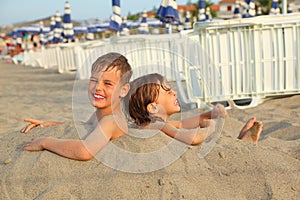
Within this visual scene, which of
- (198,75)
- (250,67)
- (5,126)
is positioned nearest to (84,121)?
(5,126)

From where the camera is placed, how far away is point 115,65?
264 cm

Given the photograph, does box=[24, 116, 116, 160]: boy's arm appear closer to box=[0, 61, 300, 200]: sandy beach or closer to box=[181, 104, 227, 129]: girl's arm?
box=[0, 61, 300, 200]: sandy beach

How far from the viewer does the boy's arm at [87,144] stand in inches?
104

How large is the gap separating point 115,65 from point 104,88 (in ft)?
0.47

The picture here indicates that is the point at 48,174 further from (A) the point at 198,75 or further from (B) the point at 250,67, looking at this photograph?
(B) the point at 250,67

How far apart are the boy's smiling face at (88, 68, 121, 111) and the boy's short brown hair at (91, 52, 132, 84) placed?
23mm

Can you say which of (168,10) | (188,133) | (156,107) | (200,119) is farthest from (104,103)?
(168,10)

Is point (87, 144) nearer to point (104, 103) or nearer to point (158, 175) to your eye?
point (104, 103)

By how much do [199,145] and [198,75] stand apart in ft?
10.2

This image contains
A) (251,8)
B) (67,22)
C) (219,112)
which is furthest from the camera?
(67,22)

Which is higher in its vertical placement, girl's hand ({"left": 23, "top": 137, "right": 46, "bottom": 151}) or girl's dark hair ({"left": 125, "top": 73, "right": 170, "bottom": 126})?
girl's dark hair ({"left": 125, "top": 73, "right": 170, "bottom": 126})

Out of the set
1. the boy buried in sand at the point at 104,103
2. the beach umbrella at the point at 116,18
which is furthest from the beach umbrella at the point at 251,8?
the boy buried in sand at the point at 104,103

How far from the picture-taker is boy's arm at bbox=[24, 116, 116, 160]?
2635mm

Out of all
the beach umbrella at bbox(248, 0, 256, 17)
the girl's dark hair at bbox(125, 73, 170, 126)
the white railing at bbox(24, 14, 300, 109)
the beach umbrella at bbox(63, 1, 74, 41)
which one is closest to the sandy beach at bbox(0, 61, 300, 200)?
the girl's dark hair at bbox(125, 73, 170, 126)
